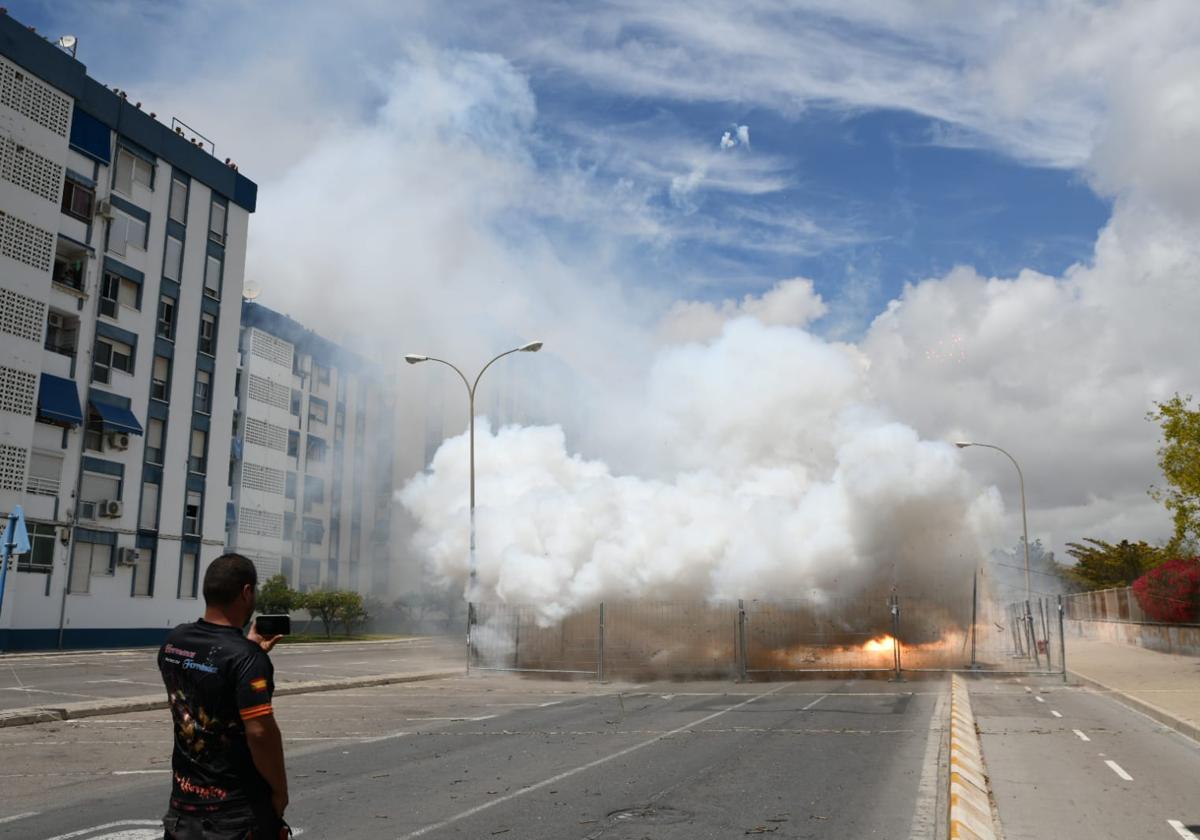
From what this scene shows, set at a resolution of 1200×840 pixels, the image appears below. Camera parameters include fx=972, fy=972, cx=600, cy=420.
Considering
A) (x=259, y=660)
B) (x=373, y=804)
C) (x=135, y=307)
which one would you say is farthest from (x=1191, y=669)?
(x=135, y=307)

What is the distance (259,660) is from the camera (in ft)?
11.8

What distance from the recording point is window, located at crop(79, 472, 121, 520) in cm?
3641

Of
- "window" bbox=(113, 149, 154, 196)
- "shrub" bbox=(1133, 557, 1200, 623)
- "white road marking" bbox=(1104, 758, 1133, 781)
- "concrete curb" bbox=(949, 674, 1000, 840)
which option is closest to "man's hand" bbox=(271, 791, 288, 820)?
"concrete curb" bbox=(949, 674, 1000, 840)

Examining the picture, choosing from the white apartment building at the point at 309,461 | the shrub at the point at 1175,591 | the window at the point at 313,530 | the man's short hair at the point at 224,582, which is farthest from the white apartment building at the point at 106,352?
the shrub at the point at 1175,591

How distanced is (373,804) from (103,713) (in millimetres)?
9179

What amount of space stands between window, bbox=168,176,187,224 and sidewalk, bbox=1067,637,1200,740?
3824 centimetres

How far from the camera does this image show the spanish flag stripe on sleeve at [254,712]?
3.51 metres

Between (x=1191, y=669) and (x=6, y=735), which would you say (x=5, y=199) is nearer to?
(x=6, y=735)

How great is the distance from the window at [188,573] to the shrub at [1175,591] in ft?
123

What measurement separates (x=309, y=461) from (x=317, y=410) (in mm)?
3360

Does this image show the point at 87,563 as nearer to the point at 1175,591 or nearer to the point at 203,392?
the point at 203,392

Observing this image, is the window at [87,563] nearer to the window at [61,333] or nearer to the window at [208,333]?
the window at [61,333]

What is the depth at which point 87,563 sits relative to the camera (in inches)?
1437

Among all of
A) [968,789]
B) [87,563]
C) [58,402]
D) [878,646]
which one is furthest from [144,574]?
[968,789]
